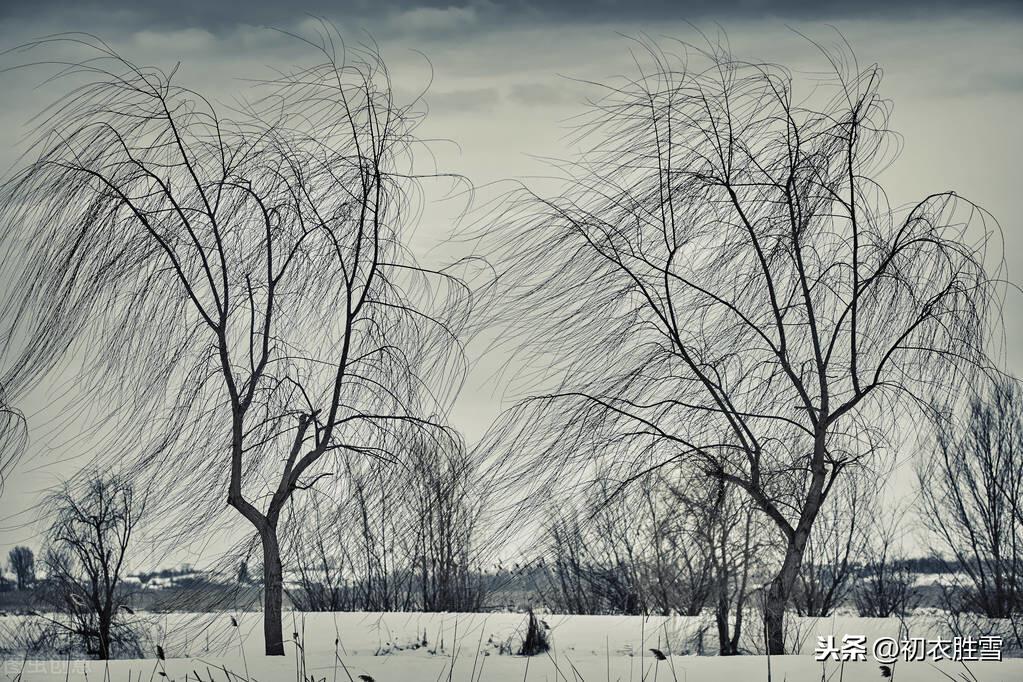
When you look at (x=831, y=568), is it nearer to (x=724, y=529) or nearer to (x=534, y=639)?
(x=534, y=639)

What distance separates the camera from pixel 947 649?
6531 mm

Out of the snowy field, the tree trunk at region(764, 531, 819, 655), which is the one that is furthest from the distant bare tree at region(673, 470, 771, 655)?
the snowy field

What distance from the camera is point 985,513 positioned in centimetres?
1216

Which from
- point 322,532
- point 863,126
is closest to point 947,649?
point 863,126

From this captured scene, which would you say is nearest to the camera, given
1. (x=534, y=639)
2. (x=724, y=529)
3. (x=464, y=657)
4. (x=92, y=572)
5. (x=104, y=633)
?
(x=724, y=529)

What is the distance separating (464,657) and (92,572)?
15.2ft

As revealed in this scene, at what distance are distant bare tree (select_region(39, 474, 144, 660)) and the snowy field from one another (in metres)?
0.47

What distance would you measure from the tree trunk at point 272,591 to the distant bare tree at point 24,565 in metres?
3.48

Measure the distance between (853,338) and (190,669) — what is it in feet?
15.4

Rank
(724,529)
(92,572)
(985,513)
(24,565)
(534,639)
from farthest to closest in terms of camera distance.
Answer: (985,513), (92,572), (24,565), (534,639), (724,529)

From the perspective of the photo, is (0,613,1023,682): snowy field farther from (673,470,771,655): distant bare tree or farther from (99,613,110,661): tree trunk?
(673,470,771,655): distant bare tree

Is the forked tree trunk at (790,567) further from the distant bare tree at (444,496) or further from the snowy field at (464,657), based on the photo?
the distant bare tree at (444,496)

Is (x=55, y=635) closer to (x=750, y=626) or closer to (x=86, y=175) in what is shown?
(x=86, y=175)

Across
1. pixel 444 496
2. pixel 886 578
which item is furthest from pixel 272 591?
pixel 886 578
